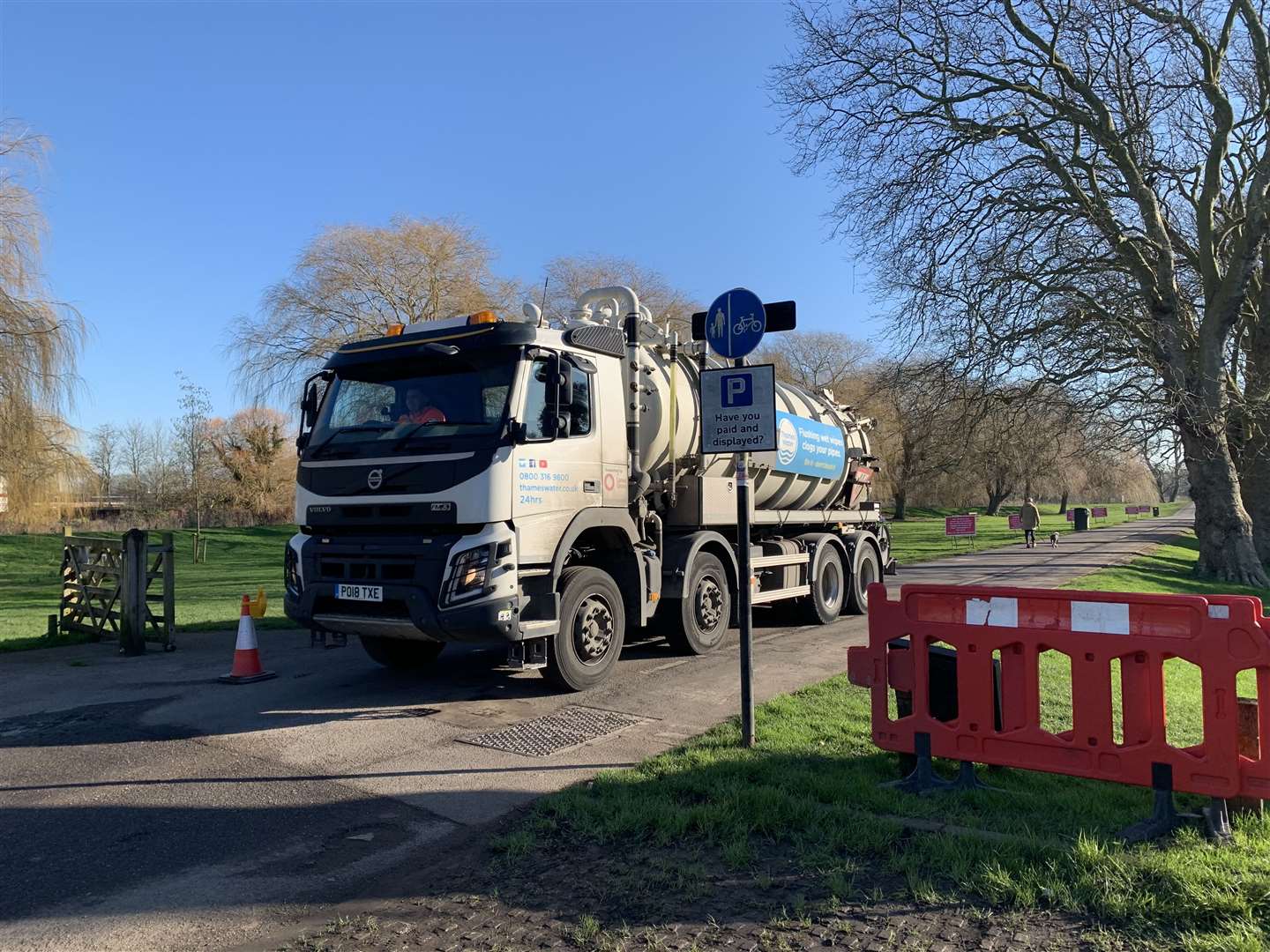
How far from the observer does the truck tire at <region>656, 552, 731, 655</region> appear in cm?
916

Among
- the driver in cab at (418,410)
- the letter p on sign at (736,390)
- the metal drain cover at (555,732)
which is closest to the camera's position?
the letter p on sign at (736,390)

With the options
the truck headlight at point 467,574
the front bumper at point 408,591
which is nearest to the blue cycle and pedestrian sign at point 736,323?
the front bumper at point 408,591

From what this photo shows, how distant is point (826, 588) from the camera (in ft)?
41.8

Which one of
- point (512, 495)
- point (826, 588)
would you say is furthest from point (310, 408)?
point (826, 588)

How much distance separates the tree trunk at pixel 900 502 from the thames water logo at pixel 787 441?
47688mm

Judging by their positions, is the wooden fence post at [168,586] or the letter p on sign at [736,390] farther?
the wooden fence post at [168,586]

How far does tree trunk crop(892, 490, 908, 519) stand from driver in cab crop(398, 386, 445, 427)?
53.1 m

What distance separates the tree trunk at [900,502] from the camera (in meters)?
58.2

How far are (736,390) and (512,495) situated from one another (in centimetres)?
209

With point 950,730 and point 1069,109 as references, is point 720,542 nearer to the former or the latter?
point 950,730

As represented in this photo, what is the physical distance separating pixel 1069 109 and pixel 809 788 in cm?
1725

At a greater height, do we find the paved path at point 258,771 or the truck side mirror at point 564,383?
the truck side mirror at point 564,383

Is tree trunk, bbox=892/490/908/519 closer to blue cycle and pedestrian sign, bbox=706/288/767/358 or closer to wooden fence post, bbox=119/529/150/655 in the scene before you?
wooden fence post, bbox=119/529/150/655

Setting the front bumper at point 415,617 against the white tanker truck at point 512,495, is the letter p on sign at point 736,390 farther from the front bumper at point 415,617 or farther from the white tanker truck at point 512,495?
the front bumper at point 415,617
